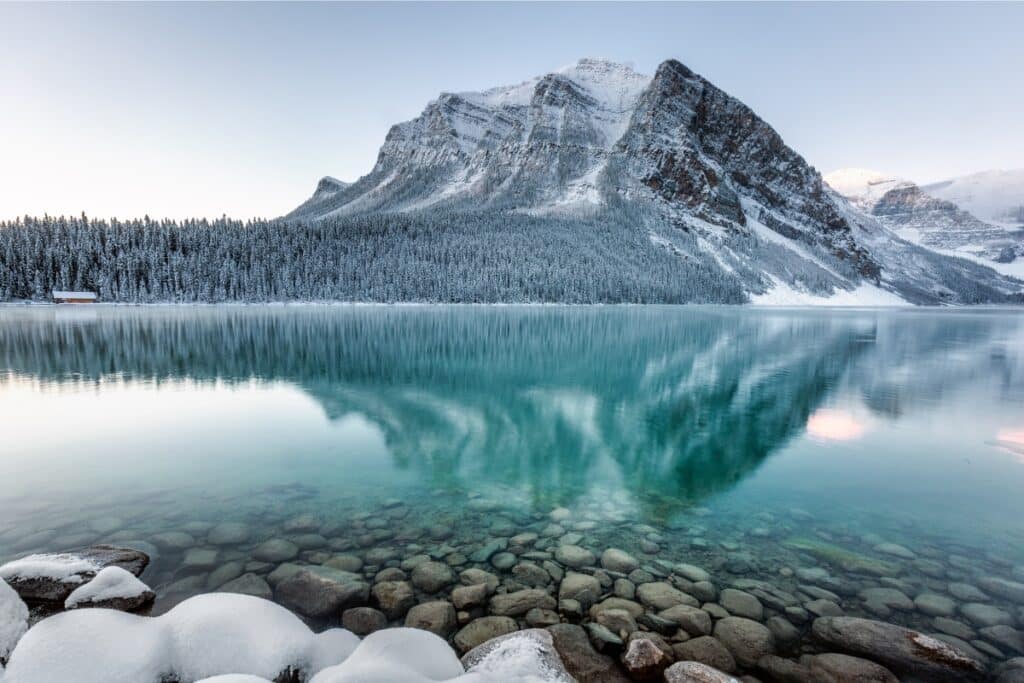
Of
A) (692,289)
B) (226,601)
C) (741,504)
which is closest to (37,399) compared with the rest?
(226,601)

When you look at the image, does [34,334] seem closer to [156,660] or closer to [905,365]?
[156,660]

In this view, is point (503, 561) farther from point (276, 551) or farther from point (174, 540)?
point (174, 540)

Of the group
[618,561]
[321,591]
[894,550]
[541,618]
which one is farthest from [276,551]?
[894,550]

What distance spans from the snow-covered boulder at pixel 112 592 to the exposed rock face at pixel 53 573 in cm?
25

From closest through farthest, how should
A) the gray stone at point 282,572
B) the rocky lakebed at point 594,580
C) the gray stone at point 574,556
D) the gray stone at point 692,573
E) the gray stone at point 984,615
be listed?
the rocky lakebed at point 594,580
the gray stone at point 984,615
the gray stone at point 282,572
the gray stone at point 692,573
the gray stone at point 574,556

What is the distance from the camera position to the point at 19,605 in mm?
5273

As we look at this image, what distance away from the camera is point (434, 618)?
20.3 ft

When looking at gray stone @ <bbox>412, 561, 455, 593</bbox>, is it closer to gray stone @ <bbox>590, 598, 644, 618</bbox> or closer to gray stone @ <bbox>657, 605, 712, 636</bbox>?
gray stone @ <bbox>590, 598, 644, 618</bbox>

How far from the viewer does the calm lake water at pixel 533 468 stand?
320 inches

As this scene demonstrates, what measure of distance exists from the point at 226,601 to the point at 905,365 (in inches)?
1600

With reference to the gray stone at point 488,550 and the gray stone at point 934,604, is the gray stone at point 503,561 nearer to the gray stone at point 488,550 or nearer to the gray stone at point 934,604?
the gray stone at point 488,550

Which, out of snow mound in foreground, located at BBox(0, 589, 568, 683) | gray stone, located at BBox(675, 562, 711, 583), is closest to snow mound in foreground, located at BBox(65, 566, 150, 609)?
snow mound in foreground, located at BBox(0, 589, 568, 683)

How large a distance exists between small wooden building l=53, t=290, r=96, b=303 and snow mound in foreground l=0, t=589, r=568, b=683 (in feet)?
416

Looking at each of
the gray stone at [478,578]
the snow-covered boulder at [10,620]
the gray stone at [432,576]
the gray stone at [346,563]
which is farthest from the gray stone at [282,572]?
the snow-covered boulder at [10,620]
